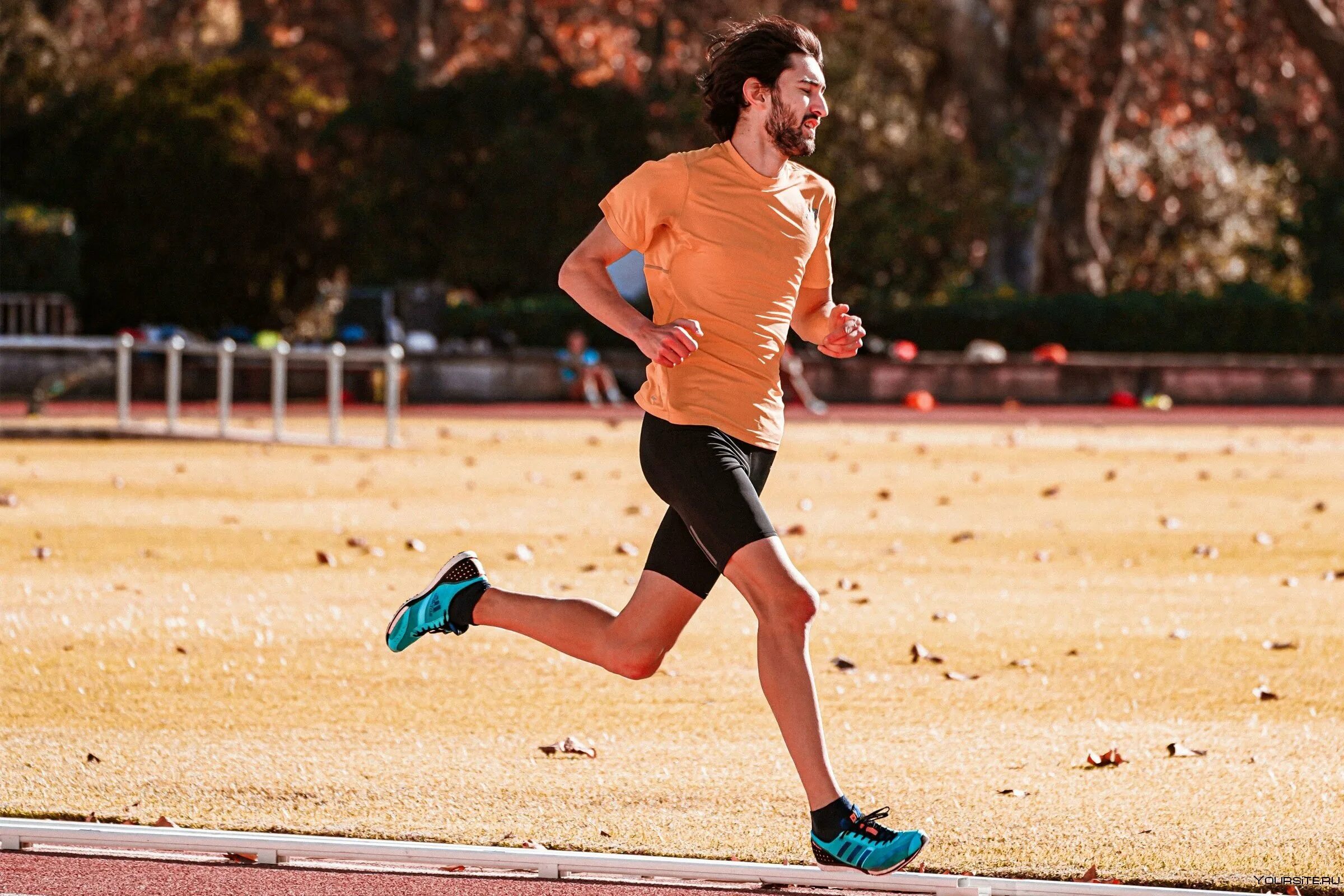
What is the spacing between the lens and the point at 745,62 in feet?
16.5

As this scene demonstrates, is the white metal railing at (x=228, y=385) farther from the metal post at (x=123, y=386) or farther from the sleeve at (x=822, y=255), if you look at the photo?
the sleeve at (x=822, y=255)

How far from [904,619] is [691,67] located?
32325 millimetres

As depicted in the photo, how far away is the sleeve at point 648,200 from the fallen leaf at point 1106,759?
7.35 ft

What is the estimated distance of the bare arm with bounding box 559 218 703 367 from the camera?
15.8 feet

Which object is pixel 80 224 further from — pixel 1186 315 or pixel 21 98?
pixel 1186 315

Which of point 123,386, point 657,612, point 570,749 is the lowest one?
point 123,386

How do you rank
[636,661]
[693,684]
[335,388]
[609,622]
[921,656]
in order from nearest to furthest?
1. [636,661]
2. [609,622]
3. [693,684]
4. [921,656]
5. [335,388]

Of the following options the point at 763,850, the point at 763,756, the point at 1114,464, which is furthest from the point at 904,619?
the point at 1114,464

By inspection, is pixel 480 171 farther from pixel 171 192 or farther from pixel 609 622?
pixel 609 622

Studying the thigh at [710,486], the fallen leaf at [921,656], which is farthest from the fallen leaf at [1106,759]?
the fallen leaf at [921,656]

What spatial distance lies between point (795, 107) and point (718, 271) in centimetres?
42

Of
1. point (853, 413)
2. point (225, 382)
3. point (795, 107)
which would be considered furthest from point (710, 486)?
point (853, 413)

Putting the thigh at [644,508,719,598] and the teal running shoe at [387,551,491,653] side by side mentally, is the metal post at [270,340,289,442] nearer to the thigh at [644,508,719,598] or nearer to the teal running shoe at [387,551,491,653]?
the teal running shoe at [387,551,491,653]

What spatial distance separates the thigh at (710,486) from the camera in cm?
484
